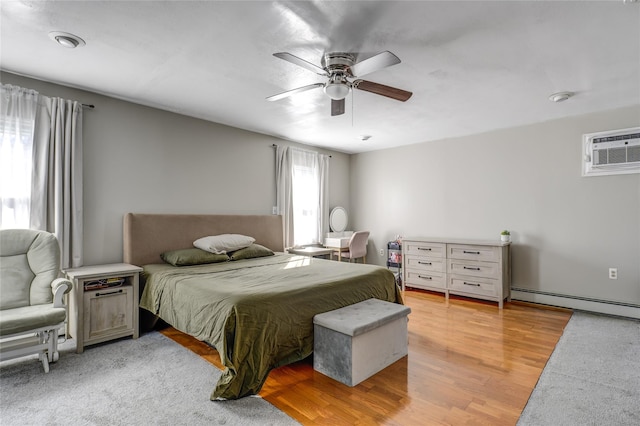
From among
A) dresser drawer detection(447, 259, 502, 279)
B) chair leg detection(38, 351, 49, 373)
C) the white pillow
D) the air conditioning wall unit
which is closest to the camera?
chair leg detection(38, 351, 49, 373)

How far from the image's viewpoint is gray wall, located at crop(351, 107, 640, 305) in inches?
149

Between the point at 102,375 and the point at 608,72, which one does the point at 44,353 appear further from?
the point at 608,72

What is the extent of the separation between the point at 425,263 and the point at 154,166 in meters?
3.85

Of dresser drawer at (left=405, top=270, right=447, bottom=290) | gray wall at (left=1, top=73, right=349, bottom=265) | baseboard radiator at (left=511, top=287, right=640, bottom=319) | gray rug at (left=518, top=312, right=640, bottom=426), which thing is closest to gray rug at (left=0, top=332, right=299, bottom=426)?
gray wall at (left=1, top=73, right=349, bottom=265)

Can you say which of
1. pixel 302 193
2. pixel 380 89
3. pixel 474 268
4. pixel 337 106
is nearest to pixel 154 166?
pixel 337 106

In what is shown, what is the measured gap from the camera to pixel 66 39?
2.28 metres

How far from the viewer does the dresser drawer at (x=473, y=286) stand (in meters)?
4.21

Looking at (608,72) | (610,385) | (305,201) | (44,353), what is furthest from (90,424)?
(608,72)

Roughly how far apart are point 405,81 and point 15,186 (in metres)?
3.62

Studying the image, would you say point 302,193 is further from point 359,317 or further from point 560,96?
point 560,96

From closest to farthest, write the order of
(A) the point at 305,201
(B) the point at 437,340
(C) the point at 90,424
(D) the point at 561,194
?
1. (C) the point at 90,424
2. (B) the point at 437,340
3. (D) the point at 561,194
4. (A) the point at 305,201

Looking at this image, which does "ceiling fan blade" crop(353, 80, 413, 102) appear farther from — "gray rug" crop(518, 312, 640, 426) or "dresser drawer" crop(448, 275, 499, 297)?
"dresser drawer" crop(448, 275, 499, 297)

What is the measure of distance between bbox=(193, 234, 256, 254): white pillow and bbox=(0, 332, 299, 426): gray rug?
4.05 ft

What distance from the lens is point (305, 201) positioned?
220 inches
